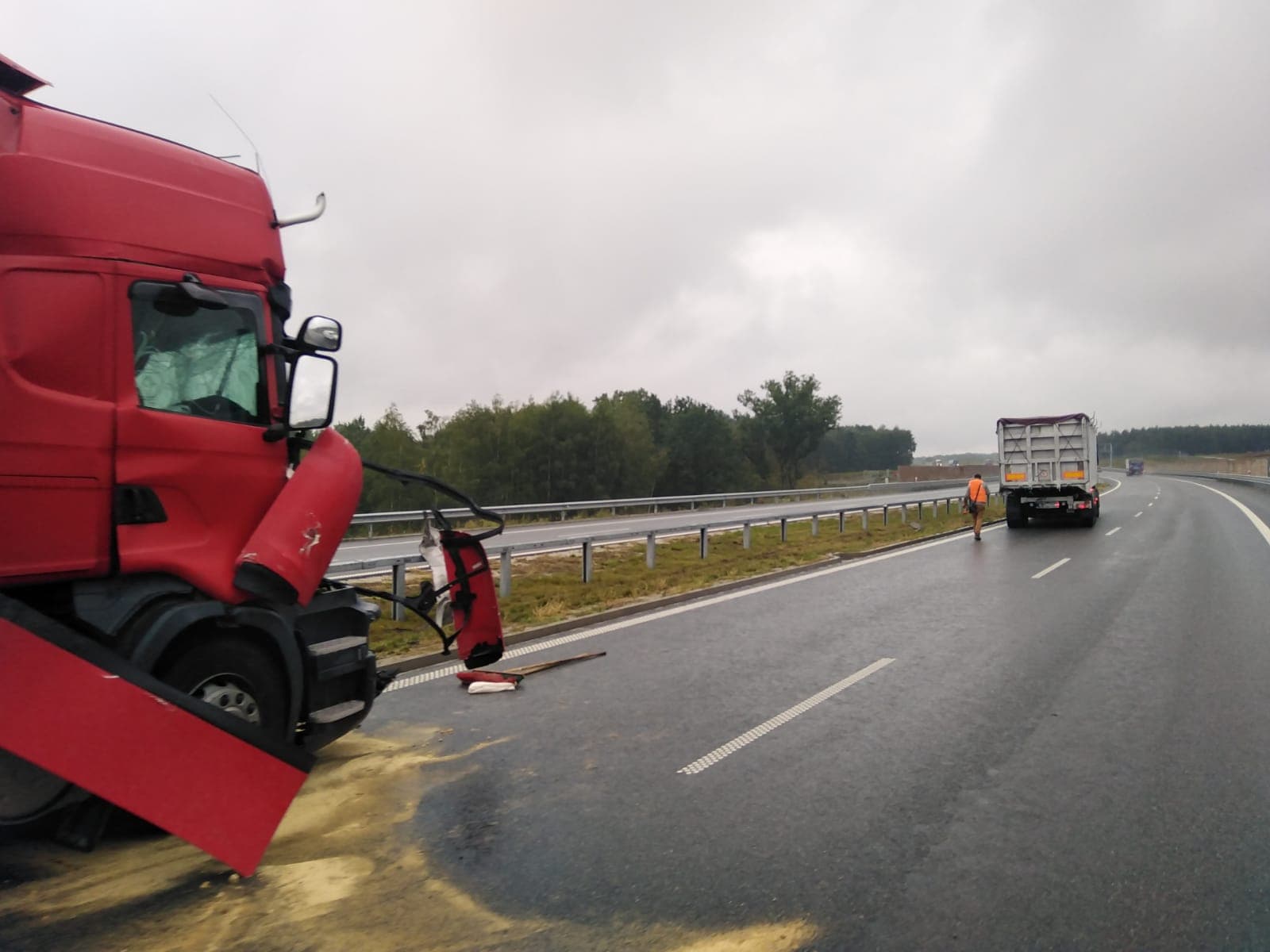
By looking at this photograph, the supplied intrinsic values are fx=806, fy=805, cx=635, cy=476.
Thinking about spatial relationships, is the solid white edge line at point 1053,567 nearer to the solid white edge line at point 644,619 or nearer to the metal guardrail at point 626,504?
the solid white edge line at point 644,619

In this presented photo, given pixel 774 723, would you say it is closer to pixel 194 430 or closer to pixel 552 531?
pixel 194 430

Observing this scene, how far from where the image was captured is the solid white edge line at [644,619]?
7.20 metres

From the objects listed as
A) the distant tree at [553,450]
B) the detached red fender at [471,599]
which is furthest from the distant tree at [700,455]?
the detached red fender at [471,599]

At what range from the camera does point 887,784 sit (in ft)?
15.1

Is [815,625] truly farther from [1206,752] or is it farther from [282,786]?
[282,786]

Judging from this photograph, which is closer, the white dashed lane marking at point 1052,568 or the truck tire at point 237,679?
the truck tire at point 237,679

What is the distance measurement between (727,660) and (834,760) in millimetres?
2637

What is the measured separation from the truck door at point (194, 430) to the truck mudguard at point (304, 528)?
154 millimetres

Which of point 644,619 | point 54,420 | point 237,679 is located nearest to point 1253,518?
point 644,619

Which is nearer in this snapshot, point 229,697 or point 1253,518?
point 229,697

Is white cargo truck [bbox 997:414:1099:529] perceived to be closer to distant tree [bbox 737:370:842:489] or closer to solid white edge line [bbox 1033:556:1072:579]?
solid white edge line [bbox 1033:556:1072:579]

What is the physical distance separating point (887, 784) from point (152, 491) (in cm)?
421

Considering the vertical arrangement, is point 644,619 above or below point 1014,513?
below

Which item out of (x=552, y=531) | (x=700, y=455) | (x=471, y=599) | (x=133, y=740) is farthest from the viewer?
(x=700, y=455)
